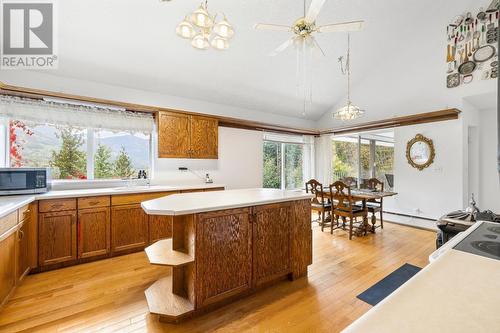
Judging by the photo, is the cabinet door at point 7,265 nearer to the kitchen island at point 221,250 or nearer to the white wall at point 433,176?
the kitchen island at point 221,250

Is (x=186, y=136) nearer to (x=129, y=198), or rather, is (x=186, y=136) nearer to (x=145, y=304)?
(x=129, y=198)

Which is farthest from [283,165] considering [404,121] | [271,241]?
[271,241]

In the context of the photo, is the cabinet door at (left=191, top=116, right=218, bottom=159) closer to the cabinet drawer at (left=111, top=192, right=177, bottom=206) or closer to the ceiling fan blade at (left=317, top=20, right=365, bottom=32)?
the cabinet drawer at (left=111, top=192, right=177, bottom=206)

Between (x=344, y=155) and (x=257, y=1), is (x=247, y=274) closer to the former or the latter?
(x=257, y=1)

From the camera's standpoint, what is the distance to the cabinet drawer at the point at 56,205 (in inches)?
99.2

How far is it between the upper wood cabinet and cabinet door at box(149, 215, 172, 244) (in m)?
0.99

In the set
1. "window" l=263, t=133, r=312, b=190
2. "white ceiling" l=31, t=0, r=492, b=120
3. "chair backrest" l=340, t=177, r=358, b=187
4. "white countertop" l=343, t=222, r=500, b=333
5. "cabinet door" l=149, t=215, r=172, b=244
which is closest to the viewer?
"white countertop" l=343, t=222, r=500, b=333

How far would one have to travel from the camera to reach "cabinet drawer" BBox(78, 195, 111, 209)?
2.73 meters

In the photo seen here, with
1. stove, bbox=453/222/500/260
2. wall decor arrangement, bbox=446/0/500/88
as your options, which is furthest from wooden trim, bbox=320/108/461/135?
stove, bbox=453/222/500/260

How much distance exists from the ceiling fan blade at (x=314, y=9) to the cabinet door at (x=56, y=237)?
3357 mm

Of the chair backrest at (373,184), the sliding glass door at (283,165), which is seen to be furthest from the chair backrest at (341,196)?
the sliding glass door at (283,165)

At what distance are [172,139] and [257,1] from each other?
2331 millimetres

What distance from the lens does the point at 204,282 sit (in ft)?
5.89

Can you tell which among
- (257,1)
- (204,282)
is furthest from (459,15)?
(204,282)
